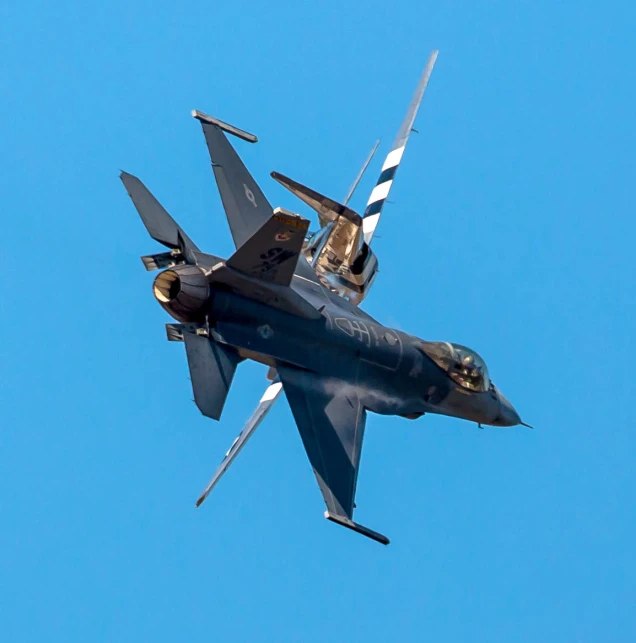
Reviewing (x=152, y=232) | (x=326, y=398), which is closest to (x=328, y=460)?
Answer: (x=326, y=398)

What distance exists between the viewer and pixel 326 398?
21812mm

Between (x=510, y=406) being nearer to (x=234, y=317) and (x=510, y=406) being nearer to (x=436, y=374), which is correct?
(x=436, y=374)

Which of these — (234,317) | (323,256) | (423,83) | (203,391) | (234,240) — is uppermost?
(423,83)

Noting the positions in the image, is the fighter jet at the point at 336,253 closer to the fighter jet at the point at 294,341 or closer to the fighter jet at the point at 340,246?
the fighter jet at the point at 340,246

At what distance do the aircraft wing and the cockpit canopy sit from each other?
1.91 meters

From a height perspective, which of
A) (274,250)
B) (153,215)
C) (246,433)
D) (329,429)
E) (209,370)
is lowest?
(209,370)

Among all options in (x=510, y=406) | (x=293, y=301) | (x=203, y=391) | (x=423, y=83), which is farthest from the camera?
(x=423, y=83)

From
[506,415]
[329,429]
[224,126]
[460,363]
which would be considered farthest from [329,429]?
[224,126]

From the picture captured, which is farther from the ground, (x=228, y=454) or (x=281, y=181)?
(x=281, y=181)

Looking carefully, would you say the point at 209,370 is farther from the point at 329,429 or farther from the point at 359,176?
the point at 359,176

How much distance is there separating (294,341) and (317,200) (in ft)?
11.8

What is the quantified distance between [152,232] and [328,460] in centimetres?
457

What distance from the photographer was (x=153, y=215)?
66.5 feet

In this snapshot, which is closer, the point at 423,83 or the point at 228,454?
the point at 228,454
